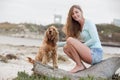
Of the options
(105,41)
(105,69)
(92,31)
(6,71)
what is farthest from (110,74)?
(105,41)

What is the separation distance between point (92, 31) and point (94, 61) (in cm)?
59

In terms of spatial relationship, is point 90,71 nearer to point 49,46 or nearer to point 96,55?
point 96,55

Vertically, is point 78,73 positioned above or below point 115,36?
above

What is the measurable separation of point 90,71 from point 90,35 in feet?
2.25

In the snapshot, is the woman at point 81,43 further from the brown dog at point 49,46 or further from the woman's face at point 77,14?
the brown dog at point 49,46

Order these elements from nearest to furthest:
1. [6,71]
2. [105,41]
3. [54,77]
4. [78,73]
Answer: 1. [54,77]
2. [78,73]
3. [6,71]
4. [105,41]

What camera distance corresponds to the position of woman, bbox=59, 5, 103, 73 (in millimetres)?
8531

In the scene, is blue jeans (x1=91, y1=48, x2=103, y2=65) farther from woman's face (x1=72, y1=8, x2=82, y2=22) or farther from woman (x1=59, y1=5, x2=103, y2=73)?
woman's face (x1=72, y1=8, x2=82, y2=22)

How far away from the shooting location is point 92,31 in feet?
28.0

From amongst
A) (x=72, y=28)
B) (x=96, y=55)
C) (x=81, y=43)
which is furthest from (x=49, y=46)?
(x=96, y=55)

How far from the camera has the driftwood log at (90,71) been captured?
26.3 ft

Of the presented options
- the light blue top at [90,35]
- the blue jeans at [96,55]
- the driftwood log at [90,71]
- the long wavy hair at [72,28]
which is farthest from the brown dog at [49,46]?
the driftwood log at [90,71]

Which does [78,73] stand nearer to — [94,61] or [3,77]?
[94,61]

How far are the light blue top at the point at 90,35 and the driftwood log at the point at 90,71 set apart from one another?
39 centimetres
